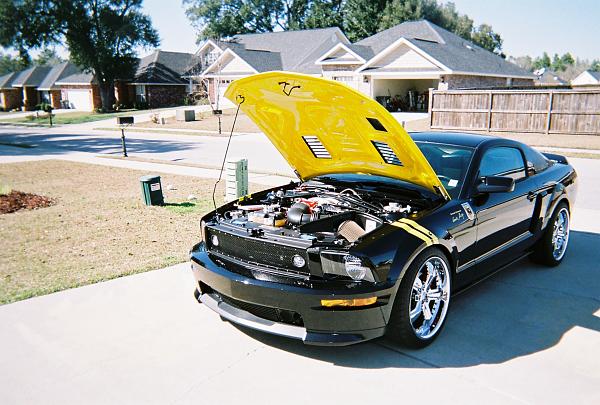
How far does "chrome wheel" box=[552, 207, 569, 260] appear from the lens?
5585mm

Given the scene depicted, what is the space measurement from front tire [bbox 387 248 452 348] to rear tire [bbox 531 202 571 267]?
2.01 meters

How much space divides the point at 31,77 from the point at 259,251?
68.6m

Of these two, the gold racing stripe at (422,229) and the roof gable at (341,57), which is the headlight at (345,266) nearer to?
the gold racing stripe at (422,229)

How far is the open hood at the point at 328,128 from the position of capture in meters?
3.76

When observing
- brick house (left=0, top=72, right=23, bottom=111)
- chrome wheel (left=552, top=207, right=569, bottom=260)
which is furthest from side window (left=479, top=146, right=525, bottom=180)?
brick house (left=0, top=72, right=23, bottom=111)

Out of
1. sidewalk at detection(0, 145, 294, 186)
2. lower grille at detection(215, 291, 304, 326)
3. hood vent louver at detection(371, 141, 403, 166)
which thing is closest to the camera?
lower grille at detection(215, 291, 304, 326)

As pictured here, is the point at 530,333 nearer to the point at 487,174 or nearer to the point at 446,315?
the point at 446,315

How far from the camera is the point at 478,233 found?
14.2 feet

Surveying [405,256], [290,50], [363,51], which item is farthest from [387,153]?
[290,50]

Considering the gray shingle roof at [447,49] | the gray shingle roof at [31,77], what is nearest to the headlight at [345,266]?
the gray shingle roof at [447,49]

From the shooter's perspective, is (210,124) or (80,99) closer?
(210,124)

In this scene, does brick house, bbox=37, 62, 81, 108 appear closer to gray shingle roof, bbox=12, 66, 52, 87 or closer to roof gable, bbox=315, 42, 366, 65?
gray shingle roof, bbox=12, 66, 52, 87

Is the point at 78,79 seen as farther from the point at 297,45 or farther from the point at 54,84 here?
the point at 297,45

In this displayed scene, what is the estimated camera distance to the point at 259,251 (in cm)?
→ 376
